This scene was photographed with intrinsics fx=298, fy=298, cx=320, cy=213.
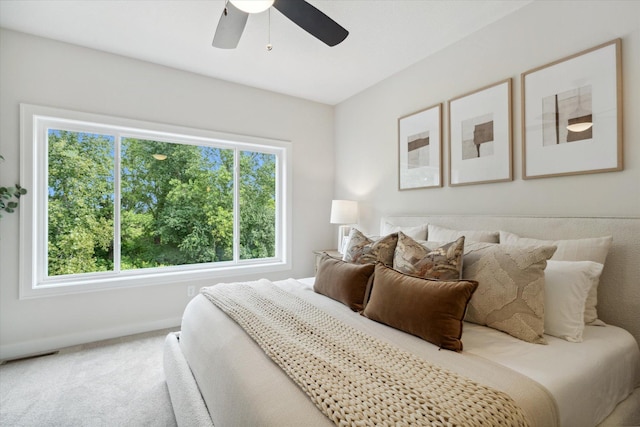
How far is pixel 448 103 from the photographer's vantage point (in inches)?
102

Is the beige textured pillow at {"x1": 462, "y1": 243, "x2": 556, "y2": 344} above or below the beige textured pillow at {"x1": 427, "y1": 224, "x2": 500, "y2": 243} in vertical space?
below

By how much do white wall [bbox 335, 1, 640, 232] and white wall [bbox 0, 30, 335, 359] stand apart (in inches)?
39.3

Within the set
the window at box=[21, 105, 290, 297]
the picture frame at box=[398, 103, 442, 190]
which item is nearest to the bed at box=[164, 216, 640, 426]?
the picture frame at box=[398, 103, 442, 190]

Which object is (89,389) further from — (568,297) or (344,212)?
(568,297)

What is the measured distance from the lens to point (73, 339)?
2.65 m

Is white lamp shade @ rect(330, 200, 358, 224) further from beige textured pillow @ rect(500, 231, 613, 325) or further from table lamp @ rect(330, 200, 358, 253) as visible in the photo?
beige textured pillow @ rect(500, 231, 613, 325)

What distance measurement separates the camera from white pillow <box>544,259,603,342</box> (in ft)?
4.57

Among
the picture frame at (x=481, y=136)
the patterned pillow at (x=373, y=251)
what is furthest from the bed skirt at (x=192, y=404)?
the picture frame at (x=481, y=136)

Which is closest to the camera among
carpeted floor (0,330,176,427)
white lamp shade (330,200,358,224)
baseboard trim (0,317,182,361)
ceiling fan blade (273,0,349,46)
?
ceiling fan blade (273,0,349,46)

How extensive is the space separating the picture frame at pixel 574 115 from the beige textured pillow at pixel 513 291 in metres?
0.79

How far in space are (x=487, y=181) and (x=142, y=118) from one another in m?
3.20

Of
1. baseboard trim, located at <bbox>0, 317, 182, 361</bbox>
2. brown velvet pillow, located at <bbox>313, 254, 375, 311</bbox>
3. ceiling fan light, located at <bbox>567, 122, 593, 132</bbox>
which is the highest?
ceiling fan light, located at <bbox>567, 122, 593, 132</bbox>

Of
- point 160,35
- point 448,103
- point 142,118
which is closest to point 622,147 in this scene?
point 448,103

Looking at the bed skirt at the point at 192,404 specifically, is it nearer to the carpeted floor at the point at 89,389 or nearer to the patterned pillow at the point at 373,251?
the carpeted floor at the point at 89,389
